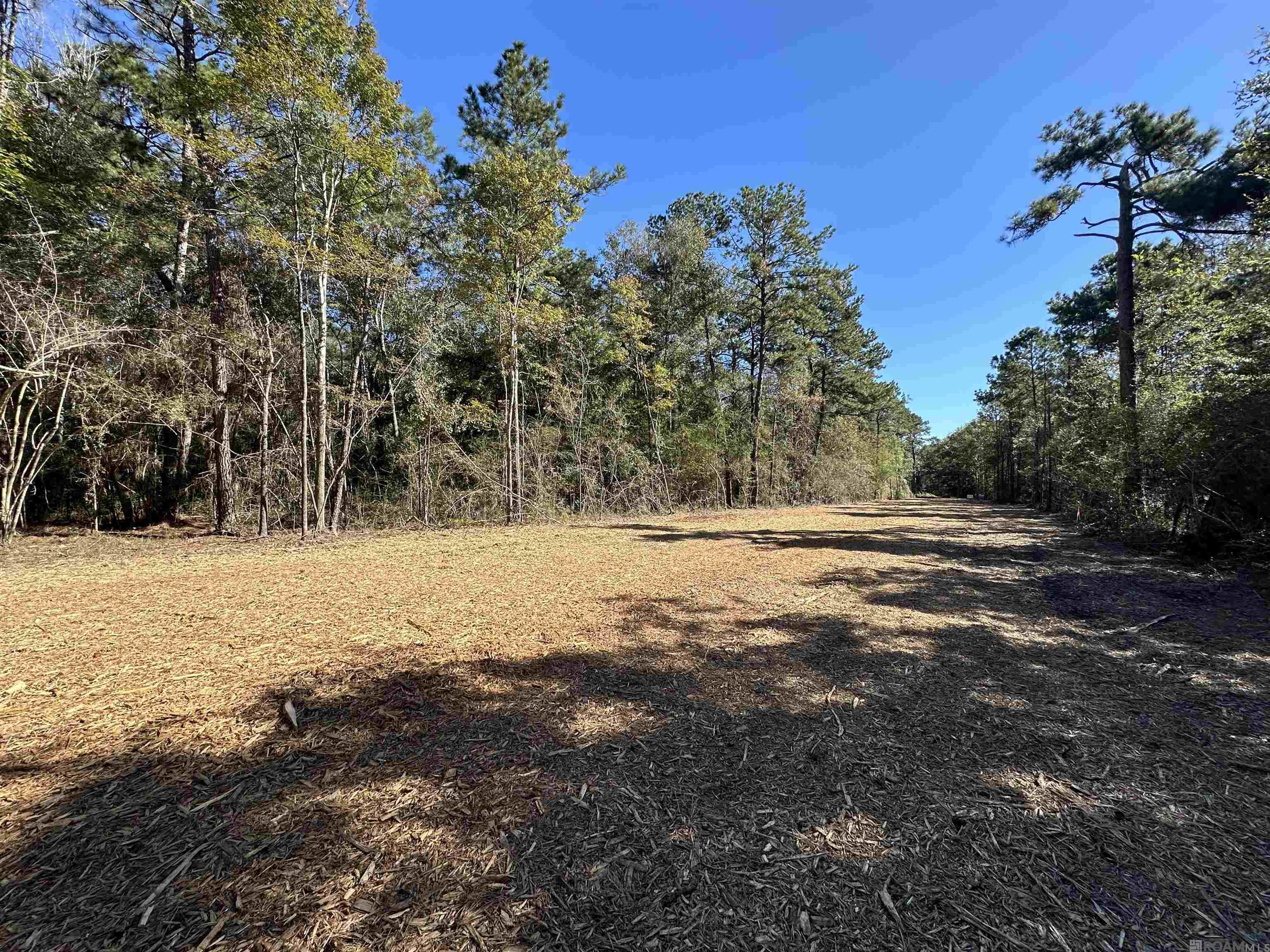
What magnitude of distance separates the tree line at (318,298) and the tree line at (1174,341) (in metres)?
8.71

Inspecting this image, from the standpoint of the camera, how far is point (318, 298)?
981cm

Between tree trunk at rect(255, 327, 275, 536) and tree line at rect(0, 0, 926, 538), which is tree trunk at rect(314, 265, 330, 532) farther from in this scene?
tree trunk at rect(255, 327, 275, 536)

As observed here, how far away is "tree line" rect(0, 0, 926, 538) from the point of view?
722 centimetres

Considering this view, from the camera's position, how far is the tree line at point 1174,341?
17.4ft

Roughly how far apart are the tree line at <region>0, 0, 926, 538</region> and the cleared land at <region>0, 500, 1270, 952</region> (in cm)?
593

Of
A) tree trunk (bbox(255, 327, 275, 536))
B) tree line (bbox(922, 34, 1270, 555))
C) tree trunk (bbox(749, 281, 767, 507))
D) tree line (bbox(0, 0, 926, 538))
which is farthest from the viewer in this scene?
tree trunk (bbox(749, 281, 767, 507))

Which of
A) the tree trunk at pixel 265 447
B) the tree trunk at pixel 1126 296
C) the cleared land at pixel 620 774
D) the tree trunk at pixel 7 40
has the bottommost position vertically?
the cleared land at pixel 620 774

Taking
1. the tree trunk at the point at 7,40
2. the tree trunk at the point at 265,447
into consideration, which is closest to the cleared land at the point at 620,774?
the tree trunk at the point at 265,447

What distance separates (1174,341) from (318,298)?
18403mm

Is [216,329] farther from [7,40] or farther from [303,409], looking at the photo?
[7,40]

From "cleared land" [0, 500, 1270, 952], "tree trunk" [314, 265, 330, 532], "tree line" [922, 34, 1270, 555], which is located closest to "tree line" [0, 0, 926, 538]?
"tree trunk" [314, 265, 330, 532]
